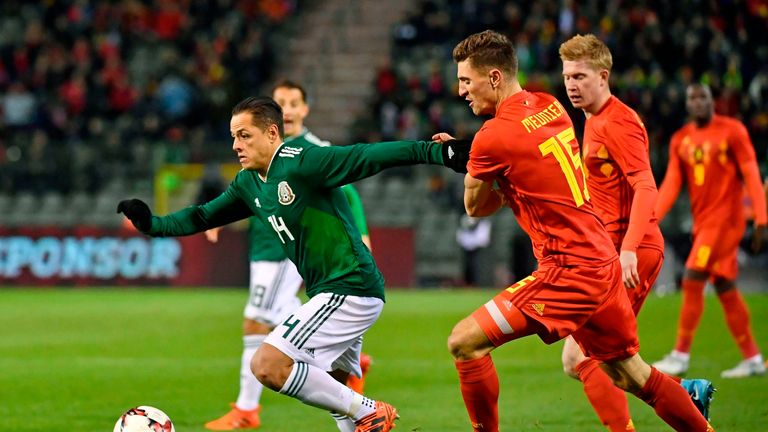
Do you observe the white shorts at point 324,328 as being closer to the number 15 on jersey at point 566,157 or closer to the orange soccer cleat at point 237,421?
the number 15 on jersey at point 566,157

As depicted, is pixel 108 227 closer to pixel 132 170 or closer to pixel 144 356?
pixel 132 170

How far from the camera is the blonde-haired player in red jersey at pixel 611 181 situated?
6789mm

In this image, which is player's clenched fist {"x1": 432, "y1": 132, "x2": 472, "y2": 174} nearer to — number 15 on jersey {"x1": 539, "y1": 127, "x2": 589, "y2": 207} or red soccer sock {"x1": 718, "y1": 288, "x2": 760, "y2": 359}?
number 15 on jersey {"x1": 539, "y1": 127, "x2": 589, "y2": 207}

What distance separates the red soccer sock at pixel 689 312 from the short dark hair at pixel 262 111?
539 cm

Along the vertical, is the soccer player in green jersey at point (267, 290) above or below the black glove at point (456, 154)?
below

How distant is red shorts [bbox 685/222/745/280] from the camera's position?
1098 cm

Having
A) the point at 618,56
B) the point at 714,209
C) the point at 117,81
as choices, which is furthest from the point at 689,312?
the point at 117,81

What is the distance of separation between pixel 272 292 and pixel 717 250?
4.34m

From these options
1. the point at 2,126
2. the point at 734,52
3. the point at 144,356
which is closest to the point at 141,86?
the point at 2,126

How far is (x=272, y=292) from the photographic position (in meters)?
8.92

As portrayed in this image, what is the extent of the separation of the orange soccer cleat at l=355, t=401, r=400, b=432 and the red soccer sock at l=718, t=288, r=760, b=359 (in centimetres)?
525

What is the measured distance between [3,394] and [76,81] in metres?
18.4

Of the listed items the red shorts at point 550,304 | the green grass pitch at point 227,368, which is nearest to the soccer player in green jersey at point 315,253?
the red shorts at point 550,304

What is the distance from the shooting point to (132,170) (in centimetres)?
2591
